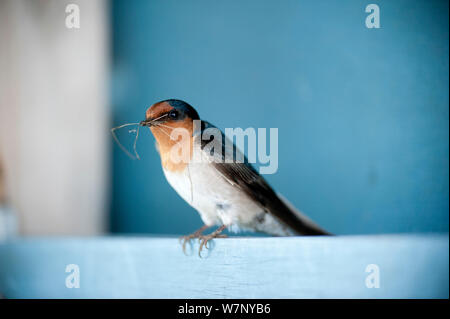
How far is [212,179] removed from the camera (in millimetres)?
782

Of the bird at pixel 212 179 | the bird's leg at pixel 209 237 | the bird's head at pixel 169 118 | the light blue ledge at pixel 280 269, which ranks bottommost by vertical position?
the light blue ledge at pixel 280 269

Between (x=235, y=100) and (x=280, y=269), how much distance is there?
79 cm

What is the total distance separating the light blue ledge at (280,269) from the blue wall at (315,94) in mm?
242

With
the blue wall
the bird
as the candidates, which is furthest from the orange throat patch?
the blue wall

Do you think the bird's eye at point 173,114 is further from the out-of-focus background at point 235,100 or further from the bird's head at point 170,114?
the out-of-focus background at point 235,100

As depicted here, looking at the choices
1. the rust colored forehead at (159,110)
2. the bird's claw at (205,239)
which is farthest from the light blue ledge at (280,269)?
the rust colored forehead at (159,110)

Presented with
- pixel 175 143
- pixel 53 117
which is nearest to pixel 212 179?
pixel 175 143

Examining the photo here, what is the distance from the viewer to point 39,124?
5.51ft

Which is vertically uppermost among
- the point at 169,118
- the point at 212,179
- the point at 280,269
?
the point at 169,118

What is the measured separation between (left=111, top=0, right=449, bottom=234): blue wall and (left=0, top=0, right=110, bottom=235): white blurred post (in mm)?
116

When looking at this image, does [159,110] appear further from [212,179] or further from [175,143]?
[212,179]

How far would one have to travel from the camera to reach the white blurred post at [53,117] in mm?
1528
